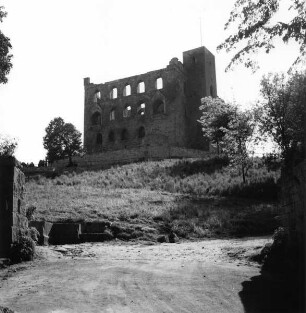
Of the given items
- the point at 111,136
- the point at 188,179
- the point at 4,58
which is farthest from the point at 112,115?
the point at 4,58

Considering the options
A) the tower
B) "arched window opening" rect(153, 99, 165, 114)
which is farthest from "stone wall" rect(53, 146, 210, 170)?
"arched window opening" rect(153, 99, 165, 114)

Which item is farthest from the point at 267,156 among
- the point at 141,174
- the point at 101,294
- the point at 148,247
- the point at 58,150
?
the point at 58,150

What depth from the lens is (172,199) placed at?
2245 cm

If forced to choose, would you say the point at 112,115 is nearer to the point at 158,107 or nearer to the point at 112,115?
the point at 112,115

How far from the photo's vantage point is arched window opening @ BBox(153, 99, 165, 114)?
173 feet

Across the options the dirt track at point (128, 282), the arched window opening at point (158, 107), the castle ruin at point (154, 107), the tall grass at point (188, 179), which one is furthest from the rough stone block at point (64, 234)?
the arched window opening at point (158, 107)

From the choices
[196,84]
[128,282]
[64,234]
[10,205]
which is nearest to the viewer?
[128,282]

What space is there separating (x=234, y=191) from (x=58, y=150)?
92.2ft

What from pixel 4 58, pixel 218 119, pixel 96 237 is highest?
pixel 218 119

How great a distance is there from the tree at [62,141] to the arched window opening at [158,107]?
9.95 metres

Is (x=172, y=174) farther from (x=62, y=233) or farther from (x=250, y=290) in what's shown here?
(x=250, y=290)

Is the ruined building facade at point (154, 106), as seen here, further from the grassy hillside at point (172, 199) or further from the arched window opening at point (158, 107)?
the grassy hillside at point (172, 199)

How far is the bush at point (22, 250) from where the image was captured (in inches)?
349

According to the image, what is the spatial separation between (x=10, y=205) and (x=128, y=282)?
3462 mm
